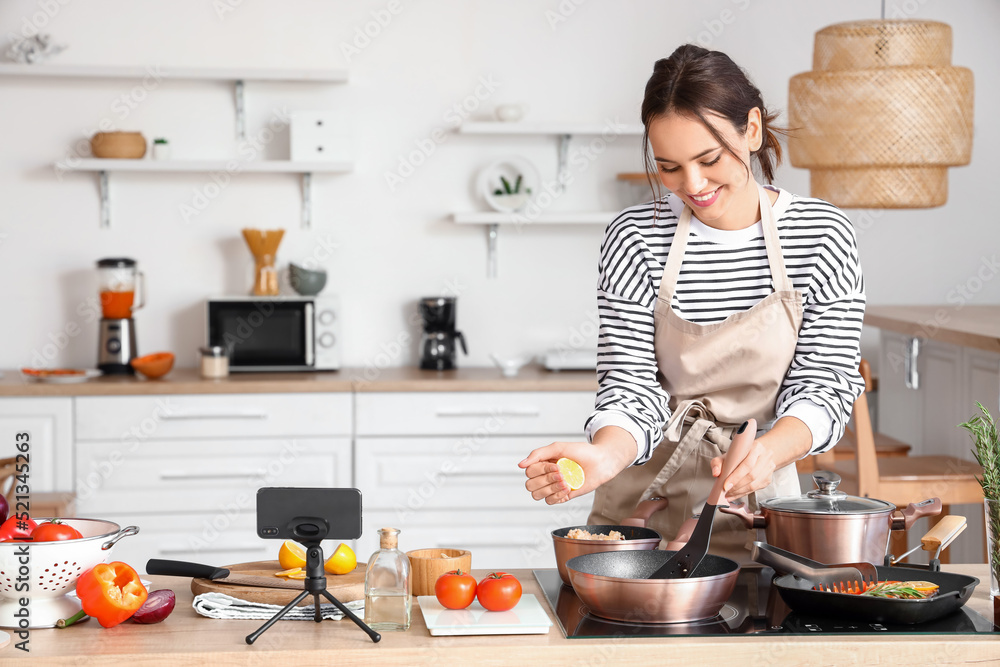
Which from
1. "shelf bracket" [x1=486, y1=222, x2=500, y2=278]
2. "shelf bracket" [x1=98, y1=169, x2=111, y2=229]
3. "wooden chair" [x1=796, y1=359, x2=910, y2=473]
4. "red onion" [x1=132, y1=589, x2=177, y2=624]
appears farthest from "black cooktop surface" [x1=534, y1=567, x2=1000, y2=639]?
"shelf bracket" [x1=98, y1=169, x2=111, y2=229]

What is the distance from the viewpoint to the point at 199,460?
327 centimetres

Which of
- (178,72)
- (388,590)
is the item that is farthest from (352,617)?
(178,72)

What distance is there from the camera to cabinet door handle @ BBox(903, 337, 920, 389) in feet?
10.2

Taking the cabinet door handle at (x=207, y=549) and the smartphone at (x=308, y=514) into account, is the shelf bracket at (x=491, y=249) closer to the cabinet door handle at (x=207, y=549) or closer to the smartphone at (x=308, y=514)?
the cabinet door handle at (x=207, y=549)

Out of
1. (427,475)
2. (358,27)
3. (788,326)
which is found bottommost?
(427,475)

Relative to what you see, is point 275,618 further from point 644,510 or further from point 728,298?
point 728,298

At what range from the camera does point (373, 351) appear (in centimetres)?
387

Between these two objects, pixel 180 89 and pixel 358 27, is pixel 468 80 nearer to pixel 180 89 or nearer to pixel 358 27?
pixel 358 27

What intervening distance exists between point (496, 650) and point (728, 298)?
723mm

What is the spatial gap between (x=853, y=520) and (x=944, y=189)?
80.8 inches

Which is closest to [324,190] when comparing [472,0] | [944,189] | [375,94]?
[375,94]

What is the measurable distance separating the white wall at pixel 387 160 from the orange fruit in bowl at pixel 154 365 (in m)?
0.38

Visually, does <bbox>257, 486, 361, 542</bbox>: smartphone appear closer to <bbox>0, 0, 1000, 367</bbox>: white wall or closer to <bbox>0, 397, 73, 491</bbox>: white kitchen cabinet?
<bbox>0, 397, 73, 491</bbox>: white kitchen cabinet

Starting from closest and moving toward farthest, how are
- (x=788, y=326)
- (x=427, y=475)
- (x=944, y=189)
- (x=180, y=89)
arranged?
1. (x=788, y=326)
2. (x=944, y=189)
3. (x=427, y=475)
4. (x=180, y=89)
